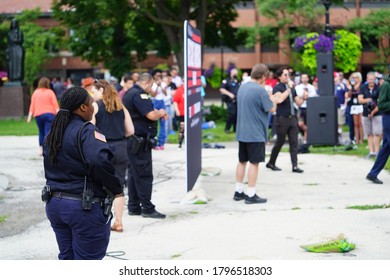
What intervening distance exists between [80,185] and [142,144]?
4.37 metres

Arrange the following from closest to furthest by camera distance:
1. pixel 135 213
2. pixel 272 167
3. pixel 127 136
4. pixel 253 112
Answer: pixel 127 136 → pixel 135 213 → pixel 253 112 → pixel 272 167

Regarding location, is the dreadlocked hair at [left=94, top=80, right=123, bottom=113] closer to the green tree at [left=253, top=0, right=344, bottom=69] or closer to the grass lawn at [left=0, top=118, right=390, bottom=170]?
the grass lawn at [left=0, top=118, right=390, bottom=170]

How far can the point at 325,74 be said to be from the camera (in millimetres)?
19031

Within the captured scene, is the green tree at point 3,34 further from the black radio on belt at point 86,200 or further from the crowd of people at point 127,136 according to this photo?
the black radio on belt at point 86,200

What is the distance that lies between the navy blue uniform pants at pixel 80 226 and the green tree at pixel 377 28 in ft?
156

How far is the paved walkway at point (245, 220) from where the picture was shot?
786 cm

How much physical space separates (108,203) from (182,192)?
6722 millimetres

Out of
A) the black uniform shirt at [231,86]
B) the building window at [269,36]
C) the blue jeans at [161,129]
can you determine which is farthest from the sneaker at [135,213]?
the building window at [269,36]

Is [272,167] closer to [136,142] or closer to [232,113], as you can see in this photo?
[136,142]

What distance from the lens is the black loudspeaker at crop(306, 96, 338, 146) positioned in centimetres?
1838

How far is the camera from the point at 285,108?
46.5 feet

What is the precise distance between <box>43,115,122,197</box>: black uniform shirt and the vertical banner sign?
17.0 ft

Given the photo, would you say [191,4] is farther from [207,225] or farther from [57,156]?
[57,156]

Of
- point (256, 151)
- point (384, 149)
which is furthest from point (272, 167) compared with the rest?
point (256, 151)
